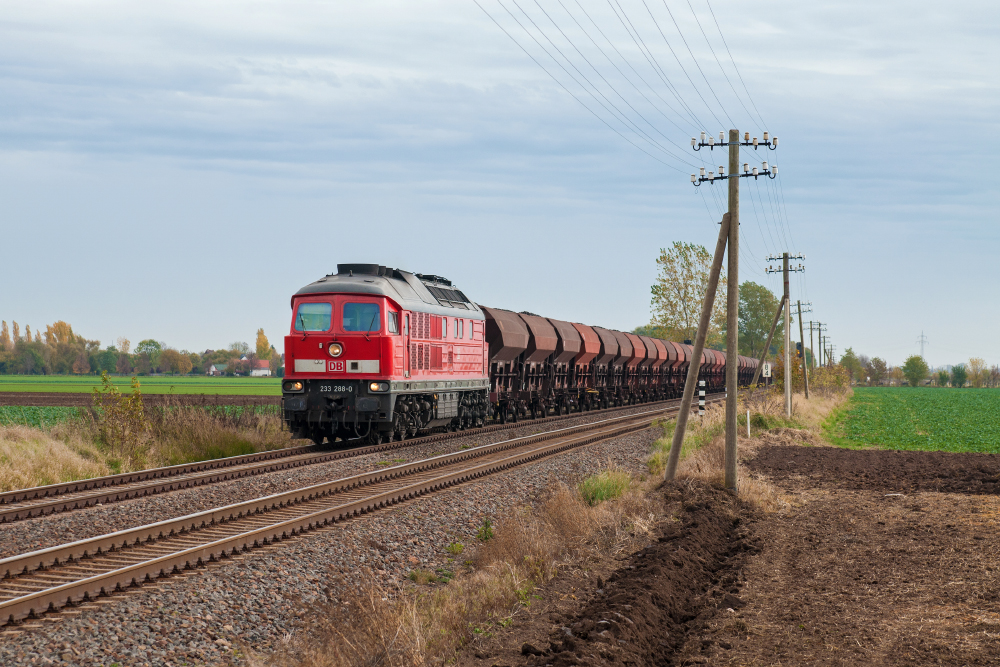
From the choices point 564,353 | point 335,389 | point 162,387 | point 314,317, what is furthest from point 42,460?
point 162,387

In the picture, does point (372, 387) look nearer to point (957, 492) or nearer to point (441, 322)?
point (441, 322)

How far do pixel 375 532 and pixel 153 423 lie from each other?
11742mm

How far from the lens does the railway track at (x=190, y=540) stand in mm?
7934

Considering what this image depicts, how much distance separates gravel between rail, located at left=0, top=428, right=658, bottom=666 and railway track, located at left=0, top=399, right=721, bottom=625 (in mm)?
313

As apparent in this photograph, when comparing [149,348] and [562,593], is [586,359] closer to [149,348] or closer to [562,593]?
[562,593]

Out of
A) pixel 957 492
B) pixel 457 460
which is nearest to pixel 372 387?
pixel 457 460

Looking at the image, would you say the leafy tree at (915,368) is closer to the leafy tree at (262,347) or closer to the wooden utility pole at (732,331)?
the leafy tree at (262,347)

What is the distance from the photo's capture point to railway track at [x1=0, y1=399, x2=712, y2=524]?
12211 millimetres

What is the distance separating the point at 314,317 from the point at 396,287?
2.15 meters

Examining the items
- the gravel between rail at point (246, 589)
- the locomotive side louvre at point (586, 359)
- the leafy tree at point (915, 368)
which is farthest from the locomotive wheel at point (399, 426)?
the leafy tree at point (915, 368)

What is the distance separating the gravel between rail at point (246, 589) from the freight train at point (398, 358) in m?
5.45

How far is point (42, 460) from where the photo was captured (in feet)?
51.2

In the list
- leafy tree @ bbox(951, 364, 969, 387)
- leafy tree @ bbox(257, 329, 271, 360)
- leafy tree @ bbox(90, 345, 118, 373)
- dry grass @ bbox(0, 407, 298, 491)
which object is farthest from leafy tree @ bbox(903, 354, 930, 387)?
dry grass @ bbox(0, 407, 298, 491)

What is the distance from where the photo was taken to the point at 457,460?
720 inches
